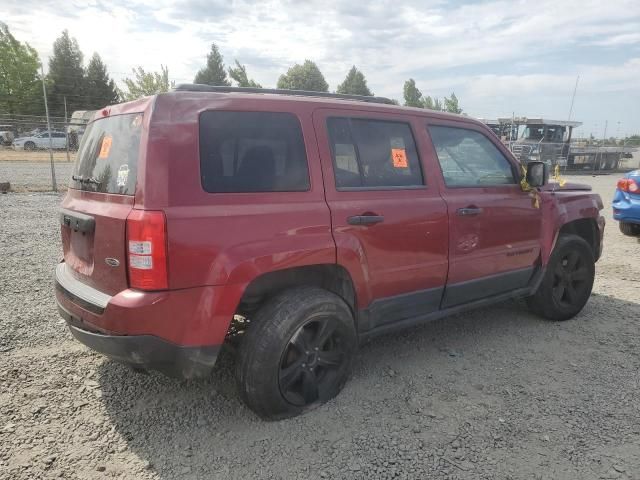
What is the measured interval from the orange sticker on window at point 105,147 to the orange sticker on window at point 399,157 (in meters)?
1.78

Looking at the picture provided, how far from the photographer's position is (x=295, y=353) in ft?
9.37

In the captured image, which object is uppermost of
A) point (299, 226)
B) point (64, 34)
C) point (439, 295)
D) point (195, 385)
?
point (64, 34)

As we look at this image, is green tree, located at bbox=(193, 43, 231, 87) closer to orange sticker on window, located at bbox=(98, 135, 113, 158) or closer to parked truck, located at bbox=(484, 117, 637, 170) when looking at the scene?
parked truck, located at bbox=(484, 117, 637, 170)

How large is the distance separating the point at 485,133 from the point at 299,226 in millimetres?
2103

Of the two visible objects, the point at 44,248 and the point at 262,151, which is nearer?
the point at 262,151

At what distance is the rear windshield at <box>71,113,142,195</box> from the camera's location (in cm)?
253

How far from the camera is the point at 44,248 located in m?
6.45

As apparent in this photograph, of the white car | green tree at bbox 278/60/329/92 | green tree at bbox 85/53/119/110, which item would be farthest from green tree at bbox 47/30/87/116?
green tree at bbox 278/60/329/92

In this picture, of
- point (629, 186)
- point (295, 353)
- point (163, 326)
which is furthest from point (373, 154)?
point (629, 186)

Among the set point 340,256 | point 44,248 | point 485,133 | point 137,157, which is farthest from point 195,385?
point 44,248

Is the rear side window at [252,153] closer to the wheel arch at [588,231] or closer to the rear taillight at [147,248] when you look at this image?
the rear taillight at [147,248]

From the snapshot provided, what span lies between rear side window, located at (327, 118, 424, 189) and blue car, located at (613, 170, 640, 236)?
5.91m

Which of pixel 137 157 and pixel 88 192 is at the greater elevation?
pixel 137 157

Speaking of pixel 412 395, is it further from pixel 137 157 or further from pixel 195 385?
pixel 137 157
